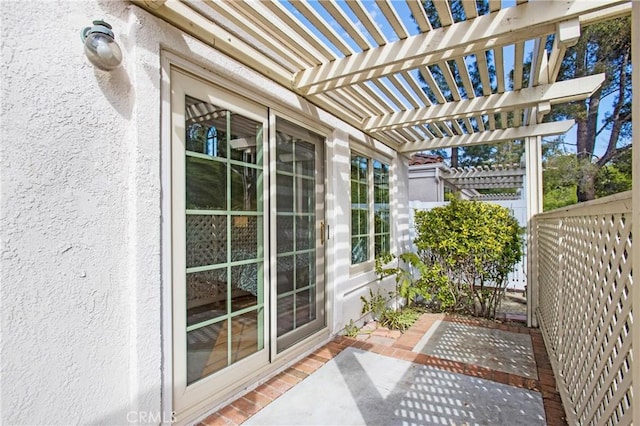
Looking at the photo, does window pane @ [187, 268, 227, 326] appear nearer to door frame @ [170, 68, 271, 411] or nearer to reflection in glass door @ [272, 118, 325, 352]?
door frame @ [170, 68, 271, 411]

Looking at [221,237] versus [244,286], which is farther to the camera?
[244,286]

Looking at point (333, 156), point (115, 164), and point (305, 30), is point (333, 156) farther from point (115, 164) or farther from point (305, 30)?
point (115, 164)

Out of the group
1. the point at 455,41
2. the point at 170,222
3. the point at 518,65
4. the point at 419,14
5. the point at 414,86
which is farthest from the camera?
the point at 414,86

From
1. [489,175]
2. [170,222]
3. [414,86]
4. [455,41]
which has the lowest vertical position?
[170,222]

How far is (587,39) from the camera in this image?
361 inches

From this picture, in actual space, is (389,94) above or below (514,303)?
above

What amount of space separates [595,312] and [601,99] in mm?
11731

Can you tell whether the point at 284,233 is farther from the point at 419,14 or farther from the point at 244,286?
the point at 419,14

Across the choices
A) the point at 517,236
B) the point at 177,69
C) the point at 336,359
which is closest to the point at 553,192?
the point at 517,236

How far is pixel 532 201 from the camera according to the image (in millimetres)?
5305

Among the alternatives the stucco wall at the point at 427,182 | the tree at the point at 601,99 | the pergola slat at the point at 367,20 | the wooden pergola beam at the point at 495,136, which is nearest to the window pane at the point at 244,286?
the pergola slat at the point at 367,20

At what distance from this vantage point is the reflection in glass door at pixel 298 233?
11.5ft

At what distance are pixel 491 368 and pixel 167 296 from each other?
358 cm

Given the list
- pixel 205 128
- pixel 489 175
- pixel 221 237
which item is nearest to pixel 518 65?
pixel 205 128
